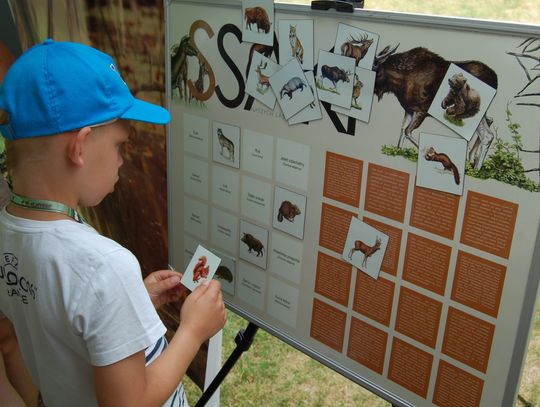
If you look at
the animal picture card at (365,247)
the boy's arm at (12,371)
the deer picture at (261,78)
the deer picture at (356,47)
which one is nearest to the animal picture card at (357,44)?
the deer picture at (356,47)

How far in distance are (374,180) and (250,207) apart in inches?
17.0

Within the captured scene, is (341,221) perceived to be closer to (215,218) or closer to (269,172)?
(269,172)

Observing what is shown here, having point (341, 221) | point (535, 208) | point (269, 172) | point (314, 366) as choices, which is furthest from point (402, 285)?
point (314, 366)

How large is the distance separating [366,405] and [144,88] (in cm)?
174

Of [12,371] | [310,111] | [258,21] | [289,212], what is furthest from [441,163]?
[12,371]

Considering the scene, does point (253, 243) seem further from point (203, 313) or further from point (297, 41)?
point (297, 41)

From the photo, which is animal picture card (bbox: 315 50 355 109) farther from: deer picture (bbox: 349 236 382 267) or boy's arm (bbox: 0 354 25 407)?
boy's arm (bbox: 0 354 25 407)

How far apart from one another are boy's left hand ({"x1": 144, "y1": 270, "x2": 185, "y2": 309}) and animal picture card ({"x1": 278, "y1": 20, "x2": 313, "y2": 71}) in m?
0.62

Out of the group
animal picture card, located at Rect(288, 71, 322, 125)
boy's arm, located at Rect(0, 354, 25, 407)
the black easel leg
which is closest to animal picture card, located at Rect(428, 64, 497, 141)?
animal picture card, located at Rect(288, 71, 322, 125)

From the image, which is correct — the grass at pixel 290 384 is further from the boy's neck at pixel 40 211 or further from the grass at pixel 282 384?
the boy's neck at pixel 40 211

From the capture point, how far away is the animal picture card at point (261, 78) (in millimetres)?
1298

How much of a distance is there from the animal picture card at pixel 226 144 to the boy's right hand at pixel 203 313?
388 millimetres

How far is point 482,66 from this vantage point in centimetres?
95

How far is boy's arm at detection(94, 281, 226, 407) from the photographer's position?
36.3 inches
